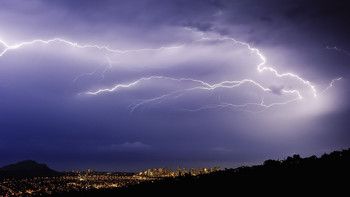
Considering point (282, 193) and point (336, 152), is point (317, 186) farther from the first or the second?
point (336, 152)

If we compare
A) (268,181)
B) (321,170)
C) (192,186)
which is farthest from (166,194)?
(321,170)

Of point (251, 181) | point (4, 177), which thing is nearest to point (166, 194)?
point (251, 181)

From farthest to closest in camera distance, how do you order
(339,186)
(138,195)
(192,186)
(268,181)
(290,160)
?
(138,195) → (192,186) → (290,160) → (268,181) → (339,186)

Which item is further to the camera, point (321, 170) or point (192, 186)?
point (192, 186)

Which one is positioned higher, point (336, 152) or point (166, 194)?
point (336, 152)

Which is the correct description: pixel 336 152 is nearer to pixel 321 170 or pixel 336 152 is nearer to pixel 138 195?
pixel 321 170

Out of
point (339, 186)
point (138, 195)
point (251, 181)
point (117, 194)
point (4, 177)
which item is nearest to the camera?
point (339, 186)
